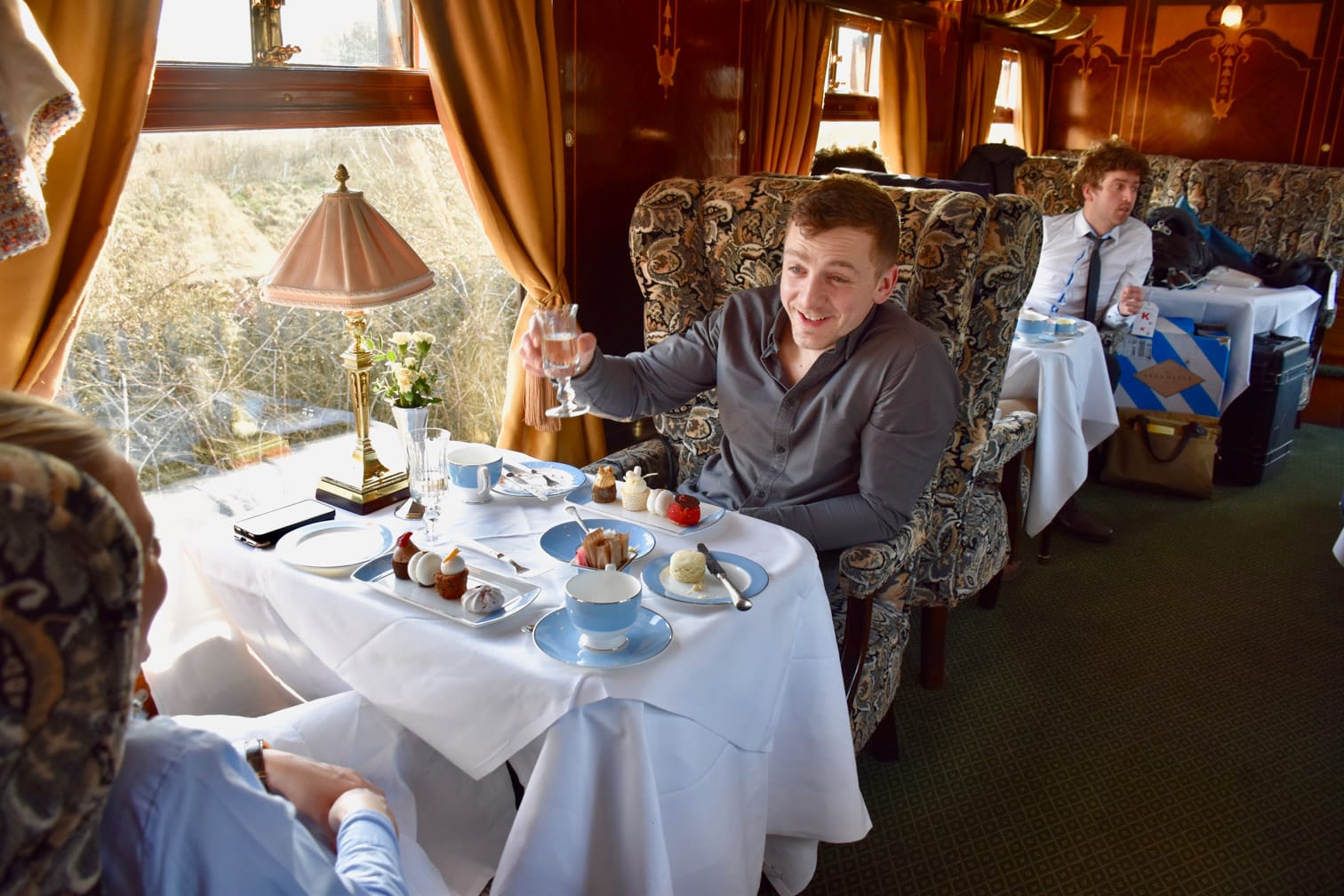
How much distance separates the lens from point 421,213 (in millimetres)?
2701

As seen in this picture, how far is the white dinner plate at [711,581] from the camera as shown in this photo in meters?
1.51

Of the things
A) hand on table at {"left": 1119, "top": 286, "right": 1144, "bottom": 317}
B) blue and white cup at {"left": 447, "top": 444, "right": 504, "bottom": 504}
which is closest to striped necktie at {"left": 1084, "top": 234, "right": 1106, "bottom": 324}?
hand on table at {"left": 1119, "top": 286, "right": 1144, "bottom": 317}

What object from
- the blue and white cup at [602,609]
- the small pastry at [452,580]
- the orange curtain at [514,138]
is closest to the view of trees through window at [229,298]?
the orange curtain at [514,138]

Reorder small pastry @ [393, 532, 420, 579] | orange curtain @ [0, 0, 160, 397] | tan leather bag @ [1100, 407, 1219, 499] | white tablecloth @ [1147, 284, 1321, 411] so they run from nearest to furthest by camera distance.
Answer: small pastry @ [393, 532, 420, 579]
orange curtain @ [0, 0, 160, 397]
tan leather bag @ [1100, 407, 1219, 499]
white tablecloth @ [1147, 284, 1321, 411]

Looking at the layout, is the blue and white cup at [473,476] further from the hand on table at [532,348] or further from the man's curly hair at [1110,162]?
the man's curly hair at [1110,162]

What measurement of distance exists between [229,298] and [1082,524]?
9.76 feet

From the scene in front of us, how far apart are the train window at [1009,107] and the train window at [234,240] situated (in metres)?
5.02

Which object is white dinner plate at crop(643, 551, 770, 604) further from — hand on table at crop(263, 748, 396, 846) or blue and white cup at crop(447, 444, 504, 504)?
hand on table at crop(263, 748, 396, 846)

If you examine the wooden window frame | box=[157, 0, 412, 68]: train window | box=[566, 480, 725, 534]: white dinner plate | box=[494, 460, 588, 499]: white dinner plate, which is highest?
box=[157, 0, 412, 68]: train window

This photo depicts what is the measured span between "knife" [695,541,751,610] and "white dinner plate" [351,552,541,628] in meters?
0.28

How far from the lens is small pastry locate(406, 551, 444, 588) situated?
1524 mm

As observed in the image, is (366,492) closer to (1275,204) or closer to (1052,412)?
(1052,412)

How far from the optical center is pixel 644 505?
72.4 inches

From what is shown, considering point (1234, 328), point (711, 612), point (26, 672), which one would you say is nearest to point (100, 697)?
point (26, 672)
